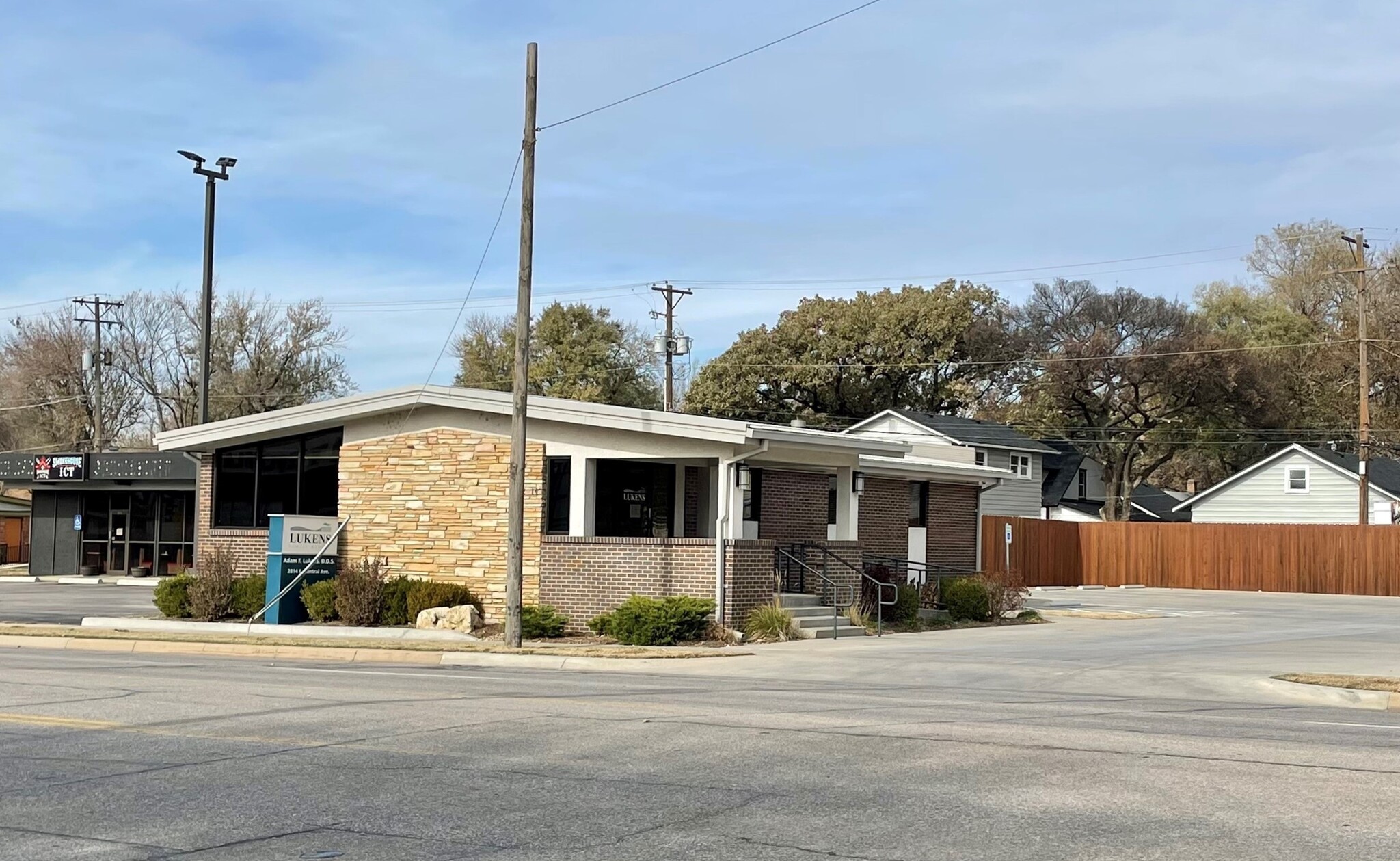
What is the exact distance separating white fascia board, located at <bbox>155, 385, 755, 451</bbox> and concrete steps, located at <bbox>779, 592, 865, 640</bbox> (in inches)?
126

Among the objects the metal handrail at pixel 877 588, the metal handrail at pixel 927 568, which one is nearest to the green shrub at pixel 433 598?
the metal handrail at pixel 877 588

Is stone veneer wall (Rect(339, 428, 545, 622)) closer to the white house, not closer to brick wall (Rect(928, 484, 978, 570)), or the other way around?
brick wall (Rect(928, 484, 978, 570))

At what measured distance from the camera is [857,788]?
9.05 m

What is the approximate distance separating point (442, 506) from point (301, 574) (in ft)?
9.13

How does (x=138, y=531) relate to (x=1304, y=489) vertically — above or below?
below

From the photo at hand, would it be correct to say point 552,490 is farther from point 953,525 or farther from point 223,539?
point 953,525

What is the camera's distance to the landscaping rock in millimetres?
24406

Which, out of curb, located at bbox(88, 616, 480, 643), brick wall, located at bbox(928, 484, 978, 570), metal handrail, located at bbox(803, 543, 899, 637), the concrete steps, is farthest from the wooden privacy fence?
curb, located at bbox(88, 616, 480, 643)

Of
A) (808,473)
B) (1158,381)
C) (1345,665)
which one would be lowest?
(1345,665)

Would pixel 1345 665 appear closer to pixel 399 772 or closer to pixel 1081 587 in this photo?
pixel 399 772

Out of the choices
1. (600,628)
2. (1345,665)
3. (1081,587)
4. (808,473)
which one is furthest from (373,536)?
(1081,587)

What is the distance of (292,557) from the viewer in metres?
26.0

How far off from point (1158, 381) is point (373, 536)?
4755 centimetres

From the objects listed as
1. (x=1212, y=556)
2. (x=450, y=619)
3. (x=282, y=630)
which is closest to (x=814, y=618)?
(x=450, y=619)
